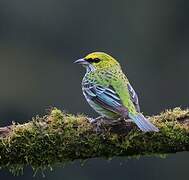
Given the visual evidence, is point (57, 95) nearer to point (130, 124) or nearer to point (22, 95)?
point (22, 95)

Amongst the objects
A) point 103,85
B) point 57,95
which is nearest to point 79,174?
point 57,95

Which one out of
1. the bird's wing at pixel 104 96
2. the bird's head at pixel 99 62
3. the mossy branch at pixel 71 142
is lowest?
the mossy branch at pixel 71 142

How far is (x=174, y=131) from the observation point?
981 cm

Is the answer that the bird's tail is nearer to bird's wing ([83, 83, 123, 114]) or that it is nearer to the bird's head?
bird's wing ([83, 83, 123, 114])

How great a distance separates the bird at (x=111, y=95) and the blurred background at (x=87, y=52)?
782 inches

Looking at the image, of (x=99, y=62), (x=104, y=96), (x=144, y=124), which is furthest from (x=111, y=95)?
(x=99, y=62)

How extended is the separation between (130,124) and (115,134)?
0.23 metres

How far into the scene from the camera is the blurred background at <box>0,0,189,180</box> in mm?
32531

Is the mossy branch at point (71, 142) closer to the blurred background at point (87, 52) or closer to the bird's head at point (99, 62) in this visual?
the bird's head at point (99, 62)

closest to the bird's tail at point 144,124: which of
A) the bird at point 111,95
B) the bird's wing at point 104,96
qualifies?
the bird at point 111,95

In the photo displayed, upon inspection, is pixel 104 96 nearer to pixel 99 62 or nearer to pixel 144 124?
pixel 144 124

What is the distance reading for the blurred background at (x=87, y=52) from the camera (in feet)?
107

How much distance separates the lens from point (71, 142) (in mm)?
9766

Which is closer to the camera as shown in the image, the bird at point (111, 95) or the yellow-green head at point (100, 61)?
the bird at point (111, 95)
